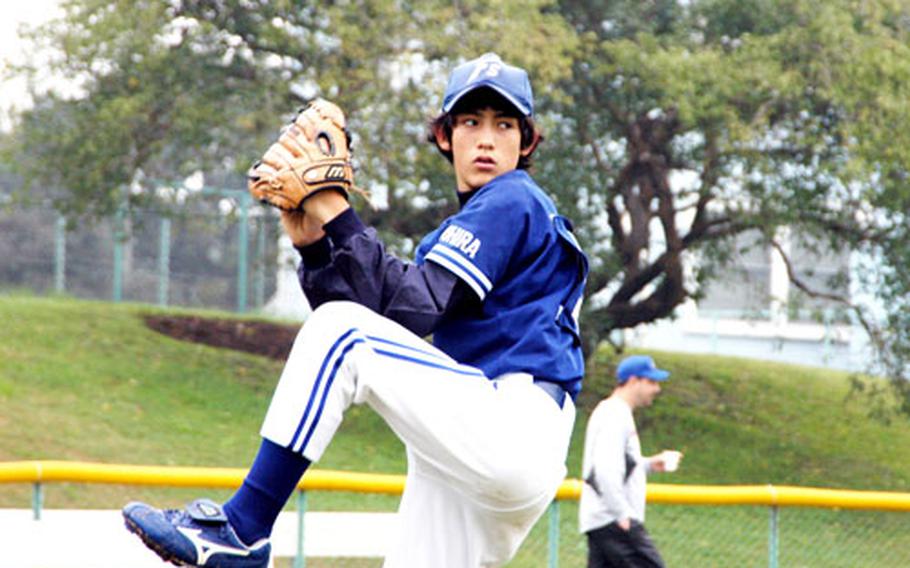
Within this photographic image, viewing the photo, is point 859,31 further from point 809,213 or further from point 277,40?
point 277,40

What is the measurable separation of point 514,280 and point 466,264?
0.67ft

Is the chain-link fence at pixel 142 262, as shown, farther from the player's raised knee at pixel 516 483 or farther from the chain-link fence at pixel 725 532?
the player's raised knee at pixel 516 483

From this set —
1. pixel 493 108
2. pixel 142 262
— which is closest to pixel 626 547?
pixel 493 108

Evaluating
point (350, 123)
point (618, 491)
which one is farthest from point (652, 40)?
point (618, 491)

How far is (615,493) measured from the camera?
7531 mm

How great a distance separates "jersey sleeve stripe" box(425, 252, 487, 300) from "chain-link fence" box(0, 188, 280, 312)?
58.0ft

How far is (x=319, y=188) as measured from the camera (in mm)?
3309

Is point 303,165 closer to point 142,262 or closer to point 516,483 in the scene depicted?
point 516,483

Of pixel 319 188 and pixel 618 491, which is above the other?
pixel 319 188

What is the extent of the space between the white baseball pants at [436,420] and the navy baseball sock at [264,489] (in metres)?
0.04

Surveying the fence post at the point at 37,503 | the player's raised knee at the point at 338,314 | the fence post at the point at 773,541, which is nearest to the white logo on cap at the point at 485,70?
the player's raised knee at the point at 338,314

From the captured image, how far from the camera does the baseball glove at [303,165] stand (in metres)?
3.30

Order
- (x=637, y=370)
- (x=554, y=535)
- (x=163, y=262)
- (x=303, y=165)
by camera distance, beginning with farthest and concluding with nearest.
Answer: (x=163, y=262), (x=554, y=535), (x=637, y=370), (x=303, y=165)

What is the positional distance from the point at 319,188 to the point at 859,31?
12493 millimetres
